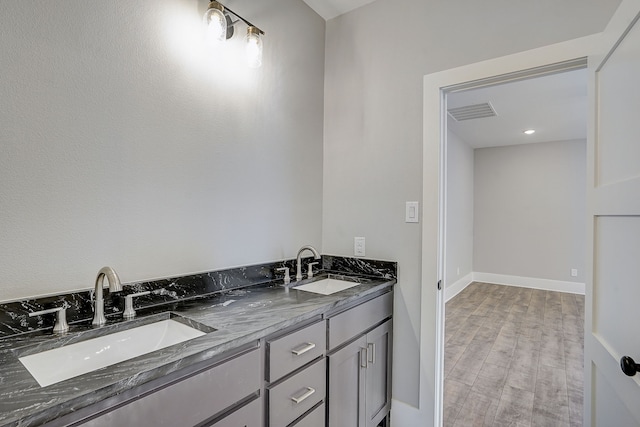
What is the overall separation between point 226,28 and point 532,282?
19.6ft

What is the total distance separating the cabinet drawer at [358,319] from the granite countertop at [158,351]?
0.20 ft

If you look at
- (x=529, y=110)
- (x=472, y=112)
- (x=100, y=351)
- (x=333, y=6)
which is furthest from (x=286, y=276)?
(x=529, y=110)

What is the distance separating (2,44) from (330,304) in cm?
143

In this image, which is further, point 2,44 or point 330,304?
point 330,304

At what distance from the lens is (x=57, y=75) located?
43.9 inches

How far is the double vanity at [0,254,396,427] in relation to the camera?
0.76m

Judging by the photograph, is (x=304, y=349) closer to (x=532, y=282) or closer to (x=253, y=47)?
(x=253, y=47)

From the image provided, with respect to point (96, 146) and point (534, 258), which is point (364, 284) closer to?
point (96, 146)

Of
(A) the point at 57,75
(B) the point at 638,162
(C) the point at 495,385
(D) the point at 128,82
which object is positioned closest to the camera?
(B) the point at 638,162

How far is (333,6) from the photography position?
2.16 m

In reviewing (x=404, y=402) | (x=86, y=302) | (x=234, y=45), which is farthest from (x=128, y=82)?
(x=404, y=402)

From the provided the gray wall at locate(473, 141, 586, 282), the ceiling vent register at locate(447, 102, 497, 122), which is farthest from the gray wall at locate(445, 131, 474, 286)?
the ceiling vent register at locate(447, 102, 497, 122)

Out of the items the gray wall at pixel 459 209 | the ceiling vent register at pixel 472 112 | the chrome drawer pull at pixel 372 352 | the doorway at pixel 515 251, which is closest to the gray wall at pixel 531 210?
the doorway at pixel 515 251

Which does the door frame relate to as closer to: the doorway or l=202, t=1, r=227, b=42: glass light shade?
the doorway
